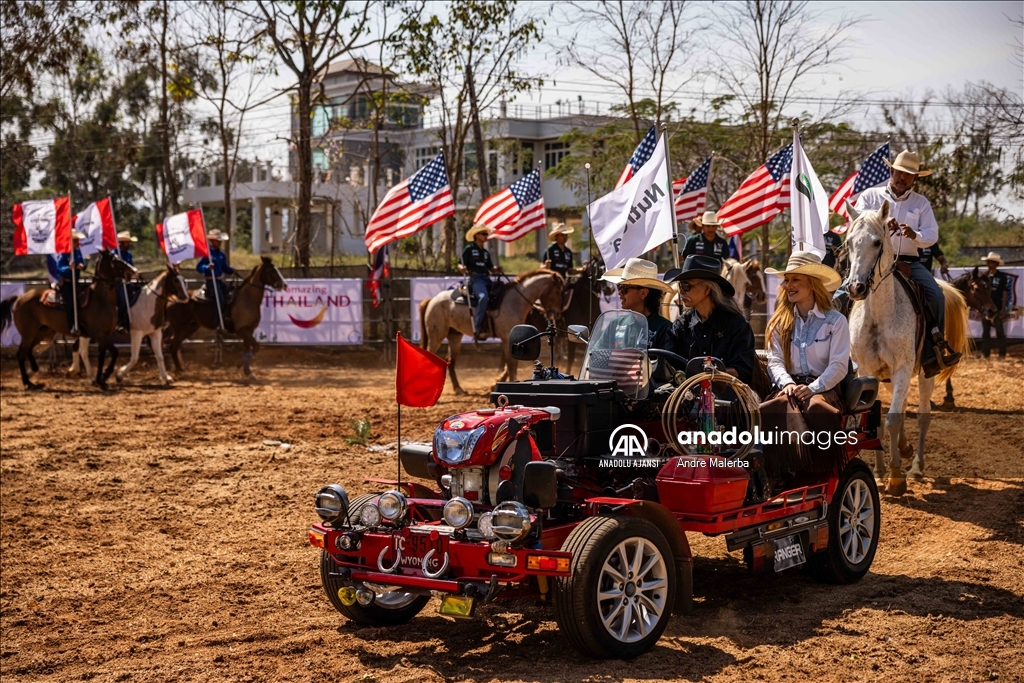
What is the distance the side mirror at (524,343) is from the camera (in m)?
6.84

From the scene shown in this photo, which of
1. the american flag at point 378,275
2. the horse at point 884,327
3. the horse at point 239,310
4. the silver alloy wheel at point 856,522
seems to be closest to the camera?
the silver alloy wheel at point 856,522

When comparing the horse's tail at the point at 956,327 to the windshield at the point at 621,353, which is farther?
the horse's tail at the point at 956,327

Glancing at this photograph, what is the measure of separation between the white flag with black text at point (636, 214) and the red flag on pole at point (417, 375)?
4285 millimetres

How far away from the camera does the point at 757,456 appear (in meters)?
6.81

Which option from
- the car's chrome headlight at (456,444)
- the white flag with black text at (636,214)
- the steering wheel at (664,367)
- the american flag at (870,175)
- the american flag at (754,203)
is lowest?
the car's chrome headlight at (456,444)

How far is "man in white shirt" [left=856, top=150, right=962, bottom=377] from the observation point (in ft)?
33.8

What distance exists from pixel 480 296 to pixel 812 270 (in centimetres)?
1088

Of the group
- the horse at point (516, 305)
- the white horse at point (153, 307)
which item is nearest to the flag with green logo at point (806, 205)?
the horse at point (516, 305)

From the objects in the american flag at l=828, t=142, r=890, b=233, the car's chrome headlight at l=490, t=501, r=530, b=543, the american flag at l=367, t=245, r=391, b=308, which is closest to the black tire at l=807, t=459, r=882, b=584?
the car's chrome headlight at l=490, t=501, r=530, b=543

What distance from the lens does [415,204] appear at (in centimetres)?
1831

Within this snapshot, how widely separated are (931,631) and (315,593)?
13.9 feet

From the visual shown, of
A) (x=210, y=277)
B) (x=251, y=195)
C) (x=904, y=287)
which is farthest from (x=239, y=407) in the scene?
(x=251, y=195)

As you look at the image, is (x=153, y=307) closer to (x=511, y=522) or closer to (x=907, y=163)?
(x=907, y=163)

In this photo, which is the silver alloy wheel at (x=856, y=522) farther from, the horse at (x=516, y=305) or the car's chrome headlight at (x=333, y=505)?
the horse at (x=516, y=305)
